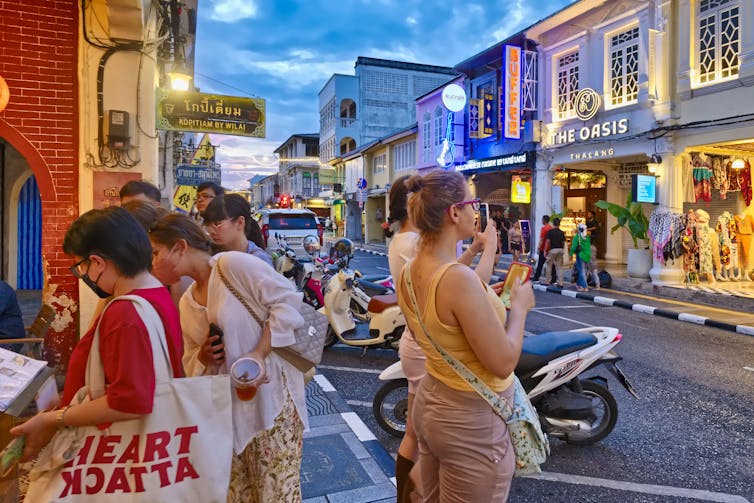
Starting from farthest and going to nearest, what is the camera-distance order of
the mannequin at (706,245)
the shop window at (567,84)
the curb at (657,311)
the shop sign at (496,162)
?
the shop sign at (496,162), the shop window at (567,84), the mannequin at (706,245), the curb at (657,311)

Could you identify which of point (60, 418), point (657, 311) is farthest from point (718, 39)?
point (60, 418)

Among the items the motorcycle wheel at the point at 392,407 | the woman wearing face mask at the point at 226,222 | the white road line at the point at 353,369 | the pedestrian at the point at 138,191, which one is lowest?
the white road line at the point at 353,369

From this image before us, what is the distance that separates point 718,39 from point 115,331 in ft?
46.1

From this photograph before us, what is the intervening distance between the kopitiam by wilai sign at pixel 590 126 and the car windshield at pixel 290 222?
8.98 m

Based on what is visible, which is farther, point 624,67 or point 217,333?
point 624,67

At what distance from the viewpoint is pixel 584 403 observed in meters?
3.85

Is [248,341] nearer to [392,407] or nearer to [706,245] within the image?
[392,407]

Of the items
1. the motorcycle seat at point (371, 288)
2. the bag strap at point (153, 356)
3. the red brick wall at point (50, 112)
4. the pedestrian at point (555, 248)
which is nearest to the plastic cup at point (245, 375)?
the bag strap at point (153, 356)

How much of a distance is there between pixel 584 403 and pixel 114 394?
3415 millimetres

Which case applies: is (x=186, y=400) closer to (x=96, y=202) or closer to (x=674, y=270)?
(x=96, y=202)

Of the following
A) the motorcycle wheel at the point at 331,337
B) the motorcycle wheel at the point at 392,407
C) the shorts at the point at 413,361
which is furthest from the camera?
the motorcycle wheel at the point at 331,337

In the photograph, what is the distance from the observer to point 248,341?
7.18ft

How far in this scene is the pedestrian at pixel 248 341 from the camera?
7.02ft

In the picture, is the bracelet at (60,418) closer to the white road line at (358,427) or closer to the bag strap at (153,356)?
the bag strap at (153,356)
